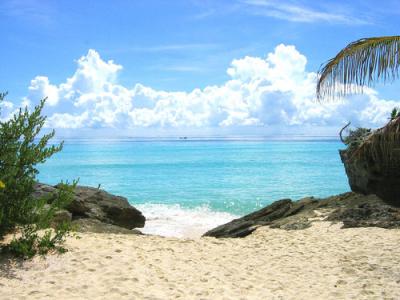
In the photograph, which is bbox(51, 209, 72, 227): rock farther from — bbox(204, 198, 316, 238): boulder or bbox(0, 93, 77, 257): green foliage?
bbox(204, 198, 316, 238): boulder

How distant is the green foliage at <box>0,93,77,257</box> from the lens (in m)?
7.91

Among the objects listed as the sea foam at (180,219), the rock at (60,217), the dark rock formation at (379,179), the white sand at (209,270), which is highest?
the dark rock formation at (379,179)

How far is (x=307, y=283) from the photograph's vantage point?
25.3 ft

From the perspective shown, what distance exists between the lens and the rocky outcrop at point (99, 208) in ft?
41.4

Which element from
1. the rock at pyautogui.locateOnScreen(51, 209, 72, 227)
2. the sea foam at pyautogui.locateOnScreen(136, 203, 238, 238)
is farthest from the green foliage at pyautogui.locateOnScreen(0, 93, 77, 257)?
the sea foam at pyautogui.locateOnScreen(136, 203, 238, 238)

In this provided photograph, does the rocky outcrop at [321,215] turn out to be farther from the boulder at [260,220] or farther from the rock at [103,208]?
the rock at [103,208]

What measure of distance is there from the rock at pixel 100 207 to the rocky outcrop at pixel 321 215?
250 centimetres

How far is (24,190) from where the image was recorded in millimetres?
8172

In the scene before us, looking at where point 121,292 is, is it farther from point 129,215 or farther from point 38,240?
point 129,215

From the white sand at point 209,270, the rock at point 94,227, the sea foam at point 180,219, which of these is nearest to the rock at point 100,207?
the rock at point 94,227

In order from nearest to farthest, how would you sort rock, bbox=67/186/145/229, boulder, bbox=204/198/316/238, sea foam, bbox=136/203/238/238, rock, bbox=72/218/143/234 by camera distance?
rock, bbox=72/218/143/234, rock, bbox=67/186/145/229, boulder, bbox=204/198/316/238, sea foam, bbox=136/203/238/238

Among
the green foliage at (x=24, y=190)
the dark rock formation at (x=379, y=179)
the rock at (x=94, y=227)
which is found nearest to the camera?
the green foliage at (x=24, y=190)

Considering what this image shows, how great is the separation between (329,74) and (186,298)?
3980mm

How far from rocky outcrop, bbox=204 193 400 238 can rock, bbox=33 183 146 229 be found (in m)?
2.50
